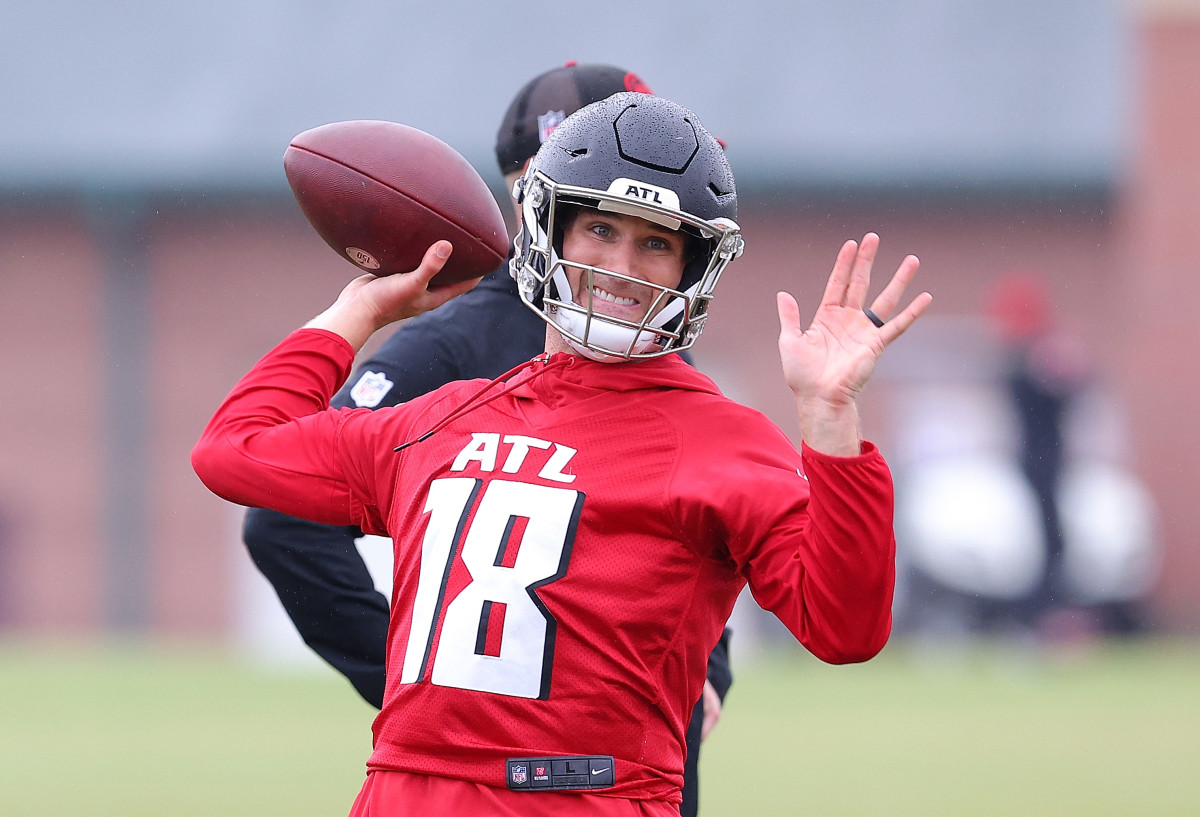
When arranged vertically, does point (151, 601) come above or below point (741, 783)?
below

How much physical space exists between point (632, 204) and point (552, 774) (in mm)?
903

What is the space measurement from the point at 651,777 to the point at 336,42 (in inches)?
531

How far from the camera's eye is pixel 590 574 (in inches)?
103

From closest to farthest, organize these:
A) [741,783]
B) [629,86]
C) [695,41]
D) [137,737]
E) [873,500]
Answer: [873,500]
[629,86]
[741,783]
[137,737]
[695,41]

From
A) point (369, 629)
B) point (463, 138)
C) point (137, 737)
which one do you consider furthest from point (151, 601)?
point (369, 629)

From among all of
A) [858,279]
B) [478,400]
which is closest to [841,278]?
[858,279]

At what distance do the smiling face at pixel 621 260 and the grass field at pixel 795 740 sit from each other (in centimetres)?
342

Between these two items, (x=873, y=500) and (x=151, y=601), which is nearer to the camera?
(x=873, y=500)

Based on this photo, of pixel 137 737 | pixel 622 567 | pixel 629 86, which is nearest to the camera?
pixel 622 567

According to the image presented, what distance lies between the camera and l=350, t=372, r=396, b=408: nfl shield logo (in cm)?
356

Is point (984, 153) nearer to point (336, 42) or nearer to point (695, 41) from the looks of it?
point (695, 41)

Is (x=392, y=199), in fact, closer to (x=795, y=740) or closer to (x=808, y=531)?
(x=808, y=531)

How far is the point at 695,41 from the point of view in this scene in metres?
15.2

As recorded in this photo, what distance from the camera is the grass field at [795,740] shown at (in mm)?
6031
